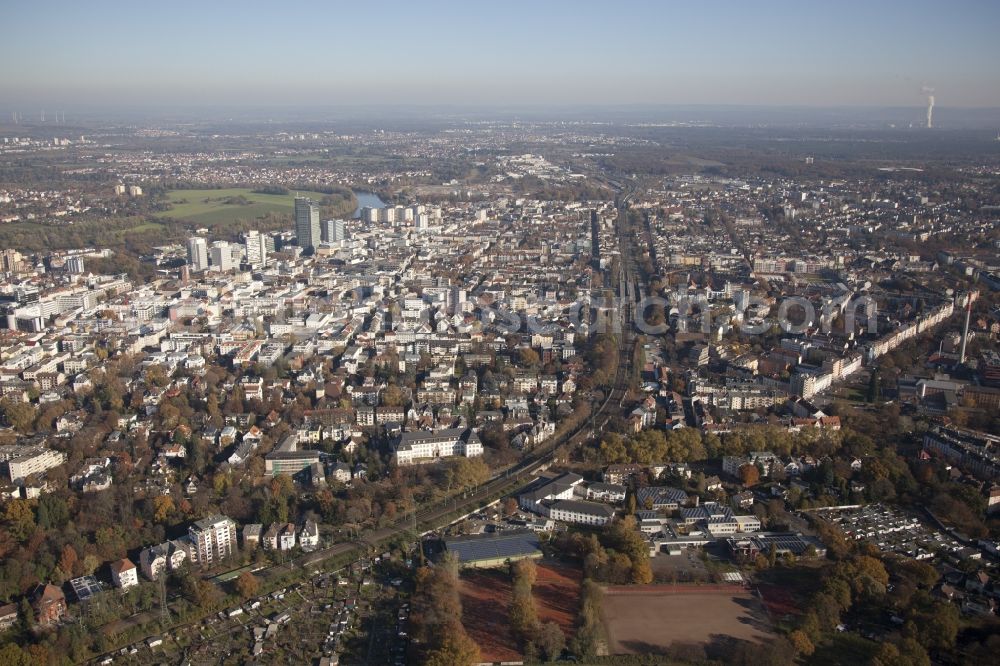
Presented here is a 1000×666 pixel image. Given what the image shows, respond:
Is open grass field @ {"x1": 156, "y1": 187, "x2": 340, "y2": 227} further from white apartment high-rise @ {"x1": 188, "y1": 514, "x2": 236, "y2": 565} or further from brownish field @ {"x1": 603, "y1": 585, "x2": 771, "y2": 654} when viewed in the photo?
brownish field @ {"x1": 603, "y1": 585, "x2": 771, "y2": 654}

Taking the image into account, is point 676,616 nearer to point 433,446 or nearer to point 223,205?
point 433,446

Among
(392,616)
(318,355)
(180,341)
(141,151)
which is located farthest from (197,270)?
(141,151)

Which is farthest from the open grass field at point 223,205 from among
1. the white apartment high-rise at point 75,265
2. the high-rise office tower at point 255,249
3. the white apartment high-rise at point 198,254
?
the white apartment high-rise at point 75,265

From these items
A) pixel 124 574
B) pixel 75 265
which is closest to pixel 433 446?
pixel 124 574

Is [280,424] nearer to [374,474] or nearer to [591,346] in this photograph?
[374,474]

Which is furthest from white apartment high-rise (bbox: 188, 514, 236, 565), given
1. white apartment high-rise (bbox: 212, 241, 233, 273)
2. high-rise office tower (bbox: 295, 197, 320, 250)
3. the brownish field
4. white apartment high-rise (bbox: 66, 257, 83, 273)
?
high-rise office tower (bbox: 295, 197, 320, 250)
